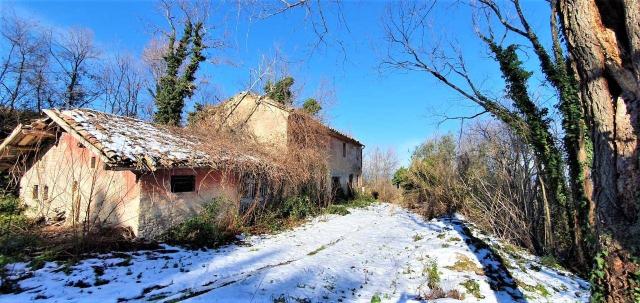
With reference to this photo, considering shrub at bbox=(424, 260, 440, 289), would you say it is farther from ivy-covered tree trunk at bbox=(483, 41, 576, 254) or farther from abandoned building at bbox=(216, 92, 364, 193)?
abandoned building at bbox=(216, 92, 364, 193)

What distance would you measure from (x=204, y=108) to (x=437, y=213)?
1398cm

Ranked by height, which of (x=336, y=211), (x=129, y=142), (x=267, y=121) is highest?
(x=267, y=121)

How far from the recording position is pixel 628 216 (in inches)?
114

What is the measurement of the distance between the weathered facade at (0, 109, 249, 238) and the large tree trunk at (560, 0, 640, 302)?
9.22 m

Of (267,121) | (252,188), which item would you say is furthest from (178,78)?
(252,188)

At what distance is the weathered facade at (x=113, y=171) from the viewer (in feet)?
31.4

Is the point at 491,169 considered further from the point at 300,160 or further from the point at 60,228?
the point at 60,228

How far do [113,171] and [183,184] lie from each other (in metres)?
1.97

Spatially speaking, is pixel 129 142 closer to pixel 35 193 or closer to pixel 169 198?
pixel 169 198

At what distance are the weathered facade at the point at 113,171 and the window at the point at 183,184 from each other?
0.06 feet

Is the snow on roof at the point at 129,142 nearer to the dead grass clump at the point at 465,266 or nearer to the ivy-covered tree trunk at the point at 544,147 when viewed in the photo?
the dead grass clump at the point at 465,266

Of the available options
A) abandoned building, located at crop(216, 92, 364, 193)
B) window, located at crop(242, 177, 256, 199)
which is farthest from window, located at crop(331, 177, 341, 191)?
window, located at crop(242, 177, 256, 199)

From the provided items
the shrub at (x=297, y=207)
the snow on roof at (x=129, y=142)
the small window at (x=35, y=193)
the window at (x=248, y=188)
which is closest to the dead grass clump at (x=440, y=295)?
the snow on roof at (x=129, y=142)

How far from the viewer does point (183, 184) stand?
36.6 feet
